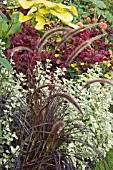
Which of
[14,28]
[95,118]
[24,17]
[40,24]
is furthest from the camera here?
[24,17]

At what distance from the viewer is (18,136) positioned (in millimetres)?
3027

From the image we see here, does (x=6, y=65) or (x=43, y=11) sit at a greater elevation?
(x=43, y=11)

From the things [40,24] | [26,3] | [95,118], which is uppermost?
[26,3]

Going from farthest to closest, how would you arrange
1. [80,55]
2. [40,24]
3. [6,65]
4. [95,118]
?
[40,24]
[80,55]
[95,118]
[6,65]

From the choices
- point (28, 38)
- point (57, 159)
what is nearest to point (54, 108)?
point (57, 159)

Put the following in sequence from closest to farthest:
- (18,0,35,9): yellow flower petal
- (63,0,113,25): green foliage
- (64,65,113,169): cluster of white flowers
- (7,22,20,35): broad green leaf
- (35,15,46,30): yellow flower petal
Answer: (64,65,113,169): cluster of white flowers < (7,22,20,35): broad green leaf < (35,15,46,30): yellow flower petal < (18,0,35,9): yellow flower petal < (63,0,113,25): green foliage

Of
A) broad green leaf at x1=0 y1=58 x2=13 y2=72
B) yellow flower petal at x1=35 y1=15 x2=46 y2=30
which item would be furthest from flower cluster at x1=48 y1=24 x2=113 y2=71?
broad green leaf at x1=0 y1=58 x2=13 y2=72

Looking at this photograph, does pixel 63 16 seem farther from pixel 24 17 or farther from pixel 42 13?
pixel 24 17

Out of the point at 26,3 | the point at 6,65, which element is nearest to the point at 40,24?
the point at 26,3

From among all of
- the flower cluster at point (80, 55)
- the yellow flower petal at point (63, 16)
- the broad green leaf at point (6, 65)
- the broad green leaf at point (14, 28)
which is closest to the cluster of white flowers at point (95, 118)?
the broad green leaf at point (6, 65)

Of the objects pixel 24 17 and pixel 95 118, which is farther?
pixel 24 17

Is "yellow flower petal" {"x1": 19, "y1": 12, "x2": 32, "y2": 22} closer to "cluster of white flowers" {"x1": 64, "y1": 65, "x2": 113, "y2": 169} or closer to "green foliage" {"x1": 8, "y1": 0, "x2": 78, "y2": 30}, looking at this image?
"green foliage" {"x1": 8, "y1": 0, "x2": 78, "y2": 30}

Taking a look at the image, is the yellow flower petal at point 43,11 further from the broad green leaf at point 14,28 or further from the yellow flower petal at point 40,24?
the broad green leaf at point 14,28

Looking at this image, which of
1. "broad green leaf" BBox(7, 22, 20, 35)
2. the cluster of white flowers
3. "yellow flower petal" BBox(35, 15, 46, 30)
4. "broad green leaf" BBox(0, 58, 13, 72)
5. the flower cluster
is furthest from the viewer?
"yellow flower petal" BBox(35, 15, 46, 30)
